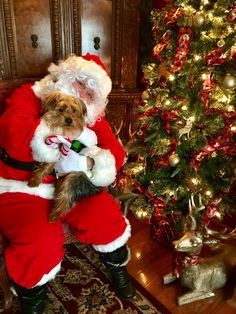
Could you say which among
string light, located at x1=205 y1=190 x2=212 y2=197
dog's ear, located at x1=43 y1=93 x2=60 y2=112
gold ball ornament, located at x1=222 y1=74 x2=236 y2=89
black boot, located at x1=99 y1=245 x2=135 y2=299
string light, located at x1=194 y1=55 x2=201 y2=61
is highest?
string light, located at x1=194 y1=55 x2=201 y2=61

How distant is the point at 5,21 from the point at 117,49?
3.02 ft

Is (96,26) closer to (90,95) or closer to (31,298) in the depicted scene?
(90,95)

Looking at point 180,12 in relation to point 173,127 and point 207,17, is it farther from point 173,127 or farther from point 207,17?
point 173,127

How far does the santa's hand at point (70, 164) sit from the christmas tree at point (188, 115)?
54 cm

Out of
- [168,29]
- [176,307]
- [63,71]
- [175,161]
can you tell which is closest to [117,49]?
[168,29]

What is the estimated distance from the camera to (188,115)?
1640 millimetres

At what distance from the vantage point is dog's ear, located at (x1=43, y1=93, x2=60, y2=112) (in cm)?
137

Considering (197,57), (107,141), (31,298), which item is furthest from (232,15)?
(31,298)

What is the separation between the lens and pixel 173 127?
168 cm

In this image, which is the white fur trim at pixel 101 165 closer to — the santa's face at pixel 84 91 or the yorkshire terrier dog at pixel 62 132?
the yorkshire terrier dog at pixel 62 132

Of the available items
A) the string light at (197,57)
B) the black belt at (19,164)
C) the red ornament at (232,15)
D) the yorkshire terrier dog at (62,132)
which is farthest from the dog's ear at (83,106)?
the red ornament at (232,15)

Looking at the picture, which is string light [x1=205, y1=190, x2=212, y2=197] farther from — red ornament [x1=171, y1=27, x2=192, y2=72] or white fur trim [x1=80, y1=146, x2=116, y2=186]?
red ornament [x1=171, y1=27, x2=192, y2=72]

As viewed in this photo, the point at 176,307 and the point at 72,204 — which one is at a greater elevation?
the point at 72,204

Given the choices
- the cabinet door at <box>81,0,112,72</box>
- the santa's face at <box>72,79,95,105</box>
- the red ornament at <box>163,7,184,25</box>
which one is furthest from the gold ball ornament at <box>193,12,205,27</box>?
the cabinet door at <box>81,0,112,72</box>
